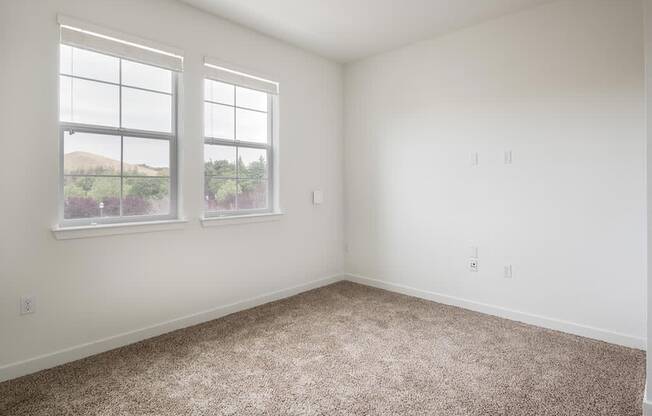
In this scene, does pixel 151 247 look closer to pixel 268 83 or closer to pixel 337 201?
pixel 268 83

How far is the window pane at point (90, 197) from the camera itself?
261 cm

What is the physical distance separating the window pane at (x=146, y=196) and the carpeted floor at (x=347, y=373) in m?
1.02

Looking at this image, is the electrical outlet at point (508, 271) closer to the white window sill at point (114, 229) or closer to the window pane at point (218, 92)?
the white window sill at point (114, 229)

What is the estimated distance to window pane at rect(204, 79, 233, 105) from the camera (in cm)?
336

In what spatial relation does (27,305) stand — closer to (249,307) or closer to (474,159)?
(249,307)

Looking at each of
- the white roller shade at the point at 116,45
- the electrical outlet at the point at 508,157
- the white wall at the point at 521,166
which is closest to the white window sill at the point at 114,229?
the white roller shade at the point at 116,45

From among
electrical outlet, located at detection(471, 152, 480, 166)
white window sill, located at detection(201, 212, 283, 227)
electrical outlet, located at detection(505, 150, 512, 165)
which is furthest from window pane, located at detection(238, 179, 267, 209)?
electrical outlet, located at detection(505, 150, 512, 165)

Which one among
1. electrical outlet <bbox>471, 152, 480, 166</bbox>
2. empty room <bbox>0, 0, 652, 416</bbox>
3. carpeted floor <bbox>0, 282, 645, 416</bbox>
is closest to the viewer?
carpeted floor <bbox>0, 282, 645, 416</bbox>

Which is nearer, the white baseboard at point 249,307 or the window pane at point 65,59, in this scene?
the white baseboard at point 249,307

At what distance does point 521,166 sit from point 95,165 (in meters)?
3.44

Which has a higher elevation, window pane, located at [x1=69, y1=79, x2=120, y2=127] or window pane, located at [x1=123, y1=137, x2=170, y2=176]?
window pane, located at [x1=69, y1=79, x2=120, y2=127]

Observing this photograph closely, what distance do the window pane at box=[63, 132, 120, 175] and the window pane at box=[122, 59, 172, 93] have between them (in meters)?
0.47

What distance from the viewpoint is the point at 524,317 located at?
331 centimetres

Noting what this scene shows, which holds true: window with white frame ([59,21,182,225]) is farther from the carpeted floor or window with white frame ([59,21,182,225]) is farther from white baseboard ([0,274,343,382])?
the carpeted floor
